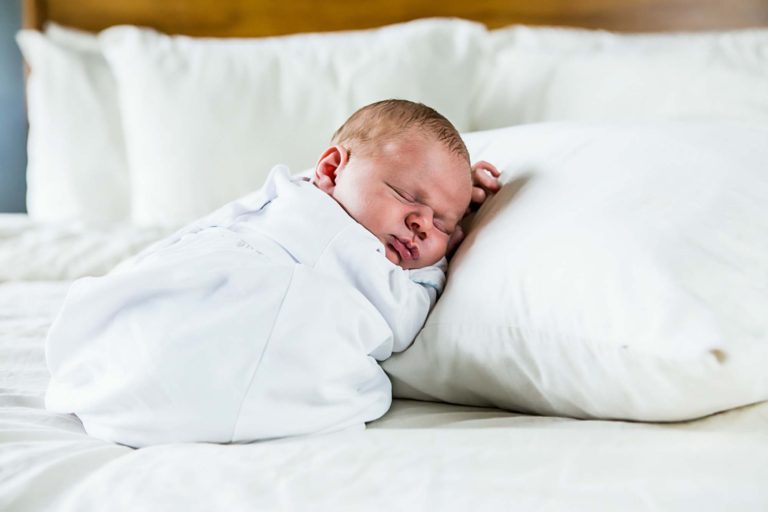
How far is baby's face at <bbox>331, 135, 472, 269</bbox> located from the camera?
978 millimetres

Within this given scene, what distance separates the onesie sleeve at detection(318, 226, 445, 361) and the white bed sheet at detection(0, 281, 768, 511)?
15 cm

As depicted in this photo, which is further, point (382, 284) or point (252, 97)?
point (252, 97)

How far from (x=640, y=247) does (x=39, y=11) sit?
6.46ft

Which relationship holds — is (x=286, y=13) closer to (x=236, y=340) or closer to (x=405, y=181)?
(x=405, y=181)

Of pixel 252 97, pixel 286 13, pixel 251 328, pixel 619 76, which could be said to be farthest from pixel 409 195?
pixel 286 13

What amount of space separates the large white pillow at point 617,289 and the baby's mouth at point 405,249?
0.17 ft

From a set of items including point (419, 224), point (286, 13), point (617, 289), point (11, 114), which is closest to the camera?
point (617, 289)

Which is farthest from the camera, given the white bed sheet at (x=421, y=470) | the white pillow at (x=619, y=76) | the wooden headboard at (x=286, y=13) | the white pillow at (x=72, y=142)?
the wooden headboard at (x=286, y=13)

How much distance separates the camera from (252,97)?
1.80 meters

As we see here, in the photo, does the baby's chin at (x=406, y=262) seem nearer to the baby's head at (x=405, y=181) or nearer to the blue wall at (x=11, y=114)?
the baby's head at (x=405, y=181)

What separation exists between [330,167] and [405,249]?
17 centimetres

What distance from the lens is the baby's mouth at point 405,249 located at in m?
0.97

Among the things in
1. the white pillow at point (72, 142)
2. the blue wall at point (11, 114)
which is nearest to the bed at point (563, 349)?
the white pillow at point (72, 142)

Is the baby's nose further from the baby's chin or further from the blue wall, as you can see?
the blue wall
